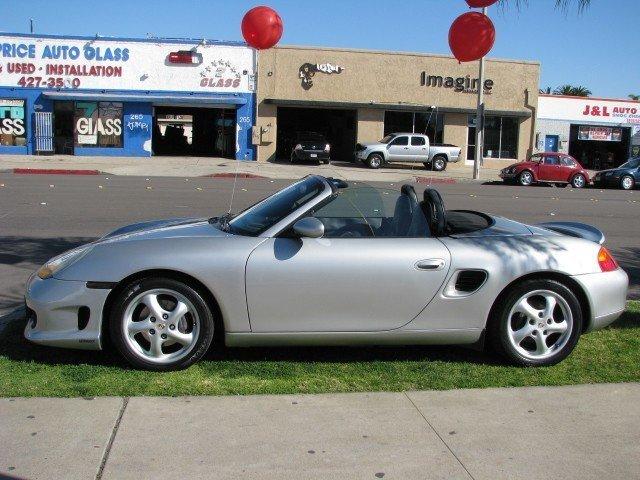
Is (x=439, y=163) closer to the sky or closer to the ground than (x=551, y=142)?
closer to the ground

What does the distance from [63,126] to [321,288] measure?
31203 millimetres

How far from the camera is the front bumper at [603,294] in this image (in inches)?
203

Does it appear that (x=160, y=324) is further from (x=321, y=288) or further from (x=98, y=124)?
(x=98, y=124)

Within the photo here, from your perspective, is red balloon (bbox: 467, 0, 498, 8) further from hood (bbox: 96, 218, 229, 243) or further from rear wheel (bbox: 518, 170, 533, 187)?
rear wheel (bbox: 518, 170, 533, 187)

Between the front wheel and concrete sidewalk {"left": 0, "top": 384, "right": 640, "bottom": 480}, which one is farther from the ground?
the front wheel

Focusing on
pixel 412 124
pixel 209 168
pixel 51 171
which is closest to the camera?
pixel 51 171

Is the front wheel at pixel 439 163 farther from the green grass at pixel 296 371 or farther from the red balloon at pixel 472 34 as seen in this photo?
the green grass at pixel 296 371

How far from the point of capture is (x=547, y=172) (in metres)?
29.0

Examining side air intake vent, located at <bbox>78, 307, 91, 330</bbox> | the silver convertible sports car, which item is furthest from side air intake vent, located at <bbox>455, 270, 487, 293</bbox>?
side air intake vent, located at <bbox>78, 307, 91, 330</bbox>

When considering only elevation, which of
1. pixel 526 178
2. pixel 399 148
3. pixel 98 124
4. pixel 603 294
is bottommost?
pixel 603 294

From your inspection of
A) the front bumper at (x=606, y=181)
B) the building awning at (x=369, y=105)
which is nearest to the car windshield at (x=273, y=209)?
the front bumper at (x=606, y=181)

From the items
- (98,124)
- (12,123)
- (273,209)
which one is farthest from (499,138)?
(273,209)

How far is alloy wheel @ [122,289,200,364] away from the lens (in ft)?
15.7

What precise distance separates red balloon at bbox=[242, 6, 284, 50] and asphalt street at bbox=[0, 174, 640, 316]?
148 inches
